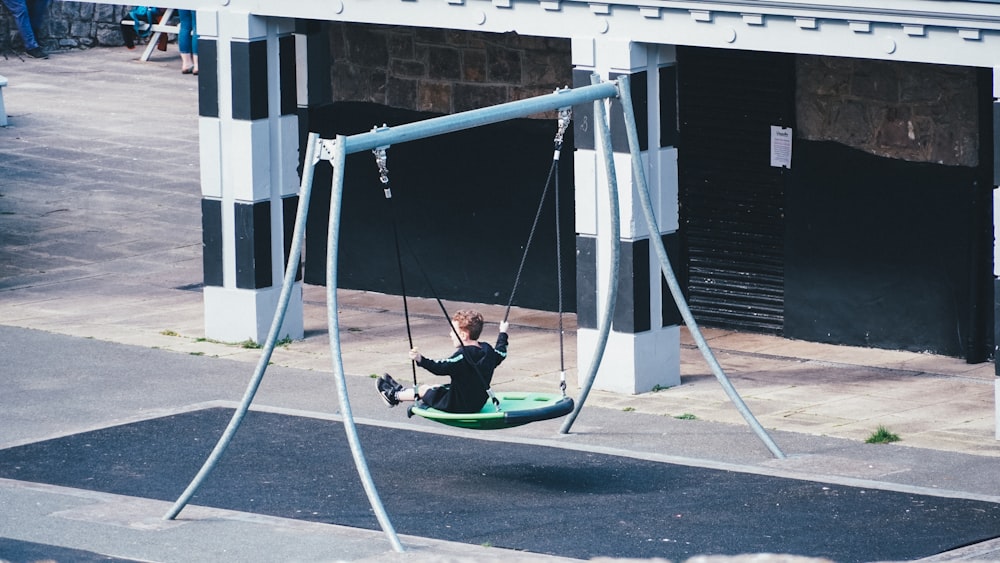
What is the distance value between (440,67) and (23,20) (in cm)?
1444

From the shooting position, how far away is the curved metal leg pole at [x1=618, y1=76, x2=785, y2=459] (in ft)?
43.0

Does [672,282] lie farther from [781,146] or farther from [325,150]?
[781,146]

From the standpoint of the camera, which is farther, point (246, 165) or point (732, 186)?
point (732, 186)

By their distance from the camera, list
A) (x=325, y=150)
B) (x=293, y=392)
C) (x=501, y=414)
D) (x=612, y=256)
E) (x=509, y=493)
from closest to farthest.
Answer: (x=325, y=150) → (x=501, y=414) → (x=509, y=493) → (x=612, y=256) → (x=293, y=392)

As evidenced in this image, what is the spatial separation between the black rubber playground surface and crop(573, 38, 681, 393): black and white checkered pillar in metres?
1.84

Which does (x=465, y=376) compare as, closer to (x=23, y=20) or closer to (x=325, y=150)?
(x=325, y=150)

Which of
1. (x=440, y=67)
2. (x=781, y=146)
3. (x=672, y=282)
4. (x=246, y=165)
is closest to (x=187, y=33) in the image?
(x=440, y=67)

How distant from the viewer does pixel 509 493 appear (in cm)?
1213

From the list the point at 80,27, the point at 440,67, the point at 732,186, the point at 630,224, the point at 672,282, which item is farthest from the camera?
the point at 80,27

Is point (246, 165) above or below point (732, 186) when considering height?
above

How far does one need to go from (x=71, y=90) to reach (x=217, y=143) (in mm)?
13244

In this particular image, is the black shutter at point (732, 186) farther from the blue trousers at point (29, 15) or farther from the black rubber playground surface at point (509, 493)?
the blue trousers at point (29, 15)

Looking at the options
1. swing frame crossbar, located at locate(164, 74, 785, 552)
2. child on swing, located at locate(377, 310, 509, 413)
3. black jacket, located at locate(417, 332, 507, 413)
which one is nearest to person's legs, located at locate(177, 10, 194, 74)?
swing frame crossbar, located at locate(164, 74, 785, 552)

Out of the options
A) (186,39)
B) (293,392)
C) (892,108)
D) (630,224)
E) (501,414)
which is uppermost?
(186,39)
